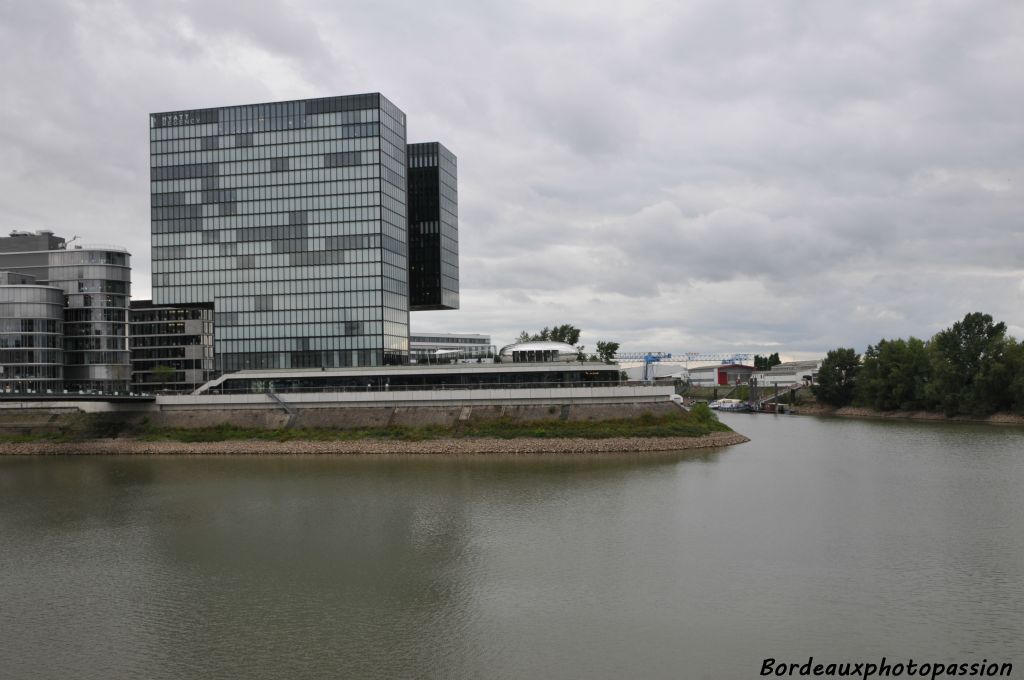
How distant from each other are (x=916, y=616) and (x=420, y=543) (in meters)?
22.4

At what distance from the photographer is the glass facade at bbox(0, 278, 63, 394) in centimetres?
9906

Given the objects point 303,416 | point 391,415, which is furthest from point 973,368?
point 303,416

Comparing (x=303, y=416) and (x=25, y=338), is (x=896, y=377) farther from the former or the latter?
(x=25, y=338)

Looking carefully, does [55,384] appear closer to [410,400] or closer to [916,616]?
[410,400]

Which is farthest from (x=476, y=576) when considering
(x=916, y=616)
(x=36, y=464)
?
(x=36, y=464)

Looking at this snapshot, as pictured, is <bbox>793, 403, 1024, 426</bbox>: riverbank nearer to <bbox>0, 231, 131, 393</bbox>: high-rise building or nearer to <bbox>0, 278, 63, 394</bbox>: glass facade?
<bbox>0, 231, 131, 393</bbox>: high-rise building

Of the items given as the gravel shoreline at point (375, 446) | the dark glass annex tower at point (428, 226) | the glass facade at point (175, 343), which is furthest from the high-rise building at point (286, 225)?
the gravel shoreline at point (375, 446)

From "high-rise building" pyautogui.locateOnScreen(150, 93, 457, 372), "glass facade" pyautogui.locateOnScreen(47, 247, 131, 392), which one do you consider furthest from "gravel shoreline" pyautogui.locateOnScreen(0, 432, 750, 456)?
"high-rise building" pyautogui.locateOnScreen(150, 93, 457, 372)

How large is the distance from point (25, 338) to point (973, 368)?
135677 mm

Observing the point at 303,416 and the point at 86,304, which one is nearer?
the point at 303,416

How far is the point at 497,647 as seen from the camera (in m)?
25.2

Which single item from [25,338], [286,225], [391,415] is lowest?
[391,415]

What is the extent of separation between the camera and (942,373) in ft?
382

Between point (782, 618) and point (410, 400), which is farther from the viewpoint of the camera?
point (410, 400)
